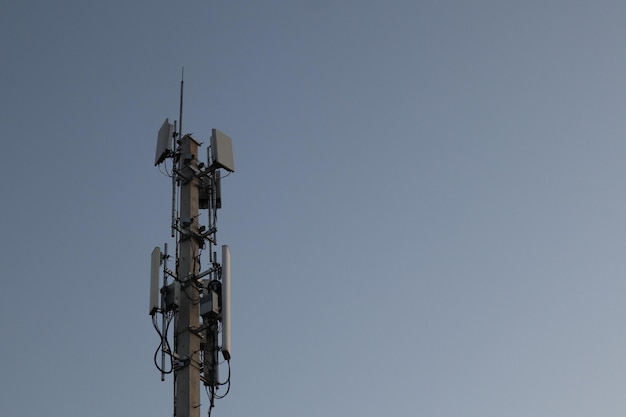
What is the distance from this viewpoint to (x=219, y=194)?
22.5m

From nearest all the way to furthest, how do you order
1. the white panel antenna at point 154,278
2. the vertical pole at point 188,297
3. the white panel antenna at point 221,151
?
the vertical pole at point 188,297 → the white panel antenna at point 154,278 → the white panel antenna at point 221,151

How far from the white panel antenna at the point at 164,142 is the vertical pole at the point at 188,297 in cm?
36

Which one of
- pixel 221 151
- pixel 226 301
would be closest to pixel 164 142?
pixel 221 151

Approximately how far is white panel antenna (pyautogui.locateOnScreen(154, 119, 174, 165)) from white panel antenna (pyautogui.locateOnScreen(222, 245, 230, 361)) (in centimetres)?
312

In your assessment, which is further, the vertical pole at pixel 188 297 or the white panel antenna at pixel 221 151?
the white panel antenna at pixel 221 151

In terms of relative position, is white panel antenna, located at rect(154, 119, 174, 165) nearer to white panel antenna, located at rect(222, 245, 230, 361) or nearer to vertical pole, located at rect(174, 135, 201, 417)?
vertical pole, located at rect(174, 135, 201, 417)

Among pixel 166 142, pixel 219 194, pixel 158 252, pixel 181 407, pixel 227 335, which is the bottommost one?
pixel 181 407

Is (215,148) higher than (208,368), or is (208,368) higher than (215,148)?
(215,148)

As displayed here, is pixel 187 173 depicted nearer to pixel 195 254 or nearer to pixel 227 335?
pixel 195 254

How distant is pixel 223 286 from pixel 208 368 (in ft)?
6.22

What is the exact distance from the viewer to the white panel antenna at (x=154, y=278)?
67.7ft

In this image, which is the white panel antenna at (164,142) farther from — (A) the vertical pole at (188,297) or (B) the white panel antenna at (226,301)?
(B) the white panel antenna at (226,301)

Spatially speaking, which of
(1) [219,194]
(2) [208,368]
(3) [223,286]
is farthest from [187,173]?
(2) [208,368]

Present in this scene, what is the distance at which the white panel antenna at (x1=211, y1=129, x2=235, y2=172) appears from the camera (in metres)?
22.7
